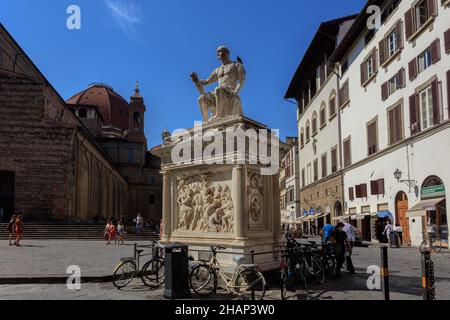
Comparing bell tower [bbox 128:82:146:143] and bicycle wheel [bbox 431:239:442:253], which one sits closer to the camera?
bicycle wheel [bbox 431:239:442:253]

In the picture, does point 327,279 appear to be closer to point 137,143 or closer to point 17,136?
point 17,136

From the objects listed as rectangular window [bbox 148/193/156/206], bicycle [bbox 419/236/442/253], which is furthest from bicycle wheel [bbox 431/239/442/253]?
rectangular window [bbox 148/193/156/206]

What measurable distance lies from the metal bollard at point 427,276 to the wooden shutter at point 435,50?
51.7 ft

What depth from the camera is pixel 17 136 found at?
121 ft

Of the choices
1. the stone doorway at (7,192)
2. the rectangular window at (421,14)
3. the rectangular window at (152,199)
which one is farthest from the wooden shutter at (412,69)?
the rectangular window at (152,199)

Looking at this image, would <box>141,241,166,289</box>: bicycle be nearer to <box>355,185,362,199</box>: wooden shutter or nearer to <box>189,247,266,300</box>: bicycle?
<box>189,247,266,300</box>: bicycle

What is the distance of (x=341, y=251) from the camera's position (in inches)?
457

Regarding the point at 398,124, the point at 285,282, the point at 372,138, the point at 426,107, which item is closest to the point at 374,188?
the point at 372,138

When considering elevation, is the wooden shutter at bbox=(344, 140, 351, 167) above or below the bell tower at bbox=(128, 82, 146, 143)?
below

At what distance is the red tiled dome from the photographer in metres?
80.4

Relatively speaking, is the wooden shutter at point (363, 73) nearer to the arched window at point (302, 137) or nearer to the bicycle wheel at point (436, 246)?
the bicycle wheel at point (436, 246)

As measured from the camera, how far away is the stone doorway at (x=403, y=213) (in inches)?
924

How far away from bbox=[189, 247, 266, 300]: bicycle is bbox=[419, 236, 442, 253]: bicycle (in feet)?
43.9

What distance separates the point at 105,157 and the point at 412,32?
4013 cm
